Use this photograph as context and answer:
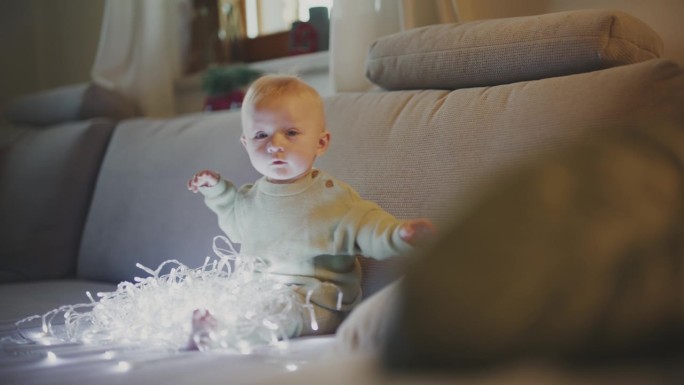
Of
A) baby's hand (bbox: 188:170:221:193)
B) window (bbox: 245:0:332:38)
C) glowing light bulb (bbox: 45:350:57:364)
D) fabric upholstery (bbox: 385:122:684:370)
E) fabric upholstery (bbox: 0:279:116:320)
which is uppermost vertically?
window (bbox: 245:0:332:38)

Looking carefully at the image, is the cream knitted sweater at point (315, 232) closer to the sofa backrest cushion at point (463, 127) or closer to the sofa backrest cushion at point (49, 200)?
the sofa backrest cushion at point (463, 127)

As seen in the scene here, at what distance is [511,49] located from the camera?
1.29 meters

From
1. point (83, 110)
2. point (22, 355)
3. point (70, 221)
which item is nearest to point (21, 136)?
point (83, 110)

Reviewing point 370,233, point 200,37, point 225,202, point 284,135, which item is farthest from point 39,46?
point 370,233

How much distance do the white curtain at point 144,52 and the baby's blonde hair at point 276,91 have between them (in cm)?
161

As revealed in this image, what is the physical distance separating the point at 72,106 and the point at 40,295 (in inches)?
35.0

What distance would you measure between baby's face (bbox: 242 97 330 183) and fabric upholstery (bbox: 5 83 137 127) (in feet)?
4.56

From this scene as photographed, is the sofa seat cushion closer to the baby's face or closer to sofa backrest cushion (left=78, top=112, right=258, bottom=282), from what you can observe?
sofa backrest cushion (left=78, top=112, right=258, bottom=282)

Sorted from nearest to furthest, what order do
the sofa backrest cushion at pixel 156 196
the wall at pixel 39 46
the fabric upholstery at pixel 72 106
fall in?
the sofa backrest cushion at pixel 156 196, the fabric upholstery at pixel 72 106, the wall at pixel 39 46

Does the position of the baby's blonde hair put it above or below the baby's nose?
above

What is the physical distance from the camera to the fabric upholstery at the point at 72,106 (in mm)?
2398

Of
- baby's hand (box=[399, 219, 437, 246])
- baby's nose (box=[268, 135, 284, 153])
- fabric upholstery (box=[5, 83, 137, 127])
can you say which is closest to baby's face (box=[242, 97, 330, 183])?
baby's nose (box=[268, 135, 284, 153])

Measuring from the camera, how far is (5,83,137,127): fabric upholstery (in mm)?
2398

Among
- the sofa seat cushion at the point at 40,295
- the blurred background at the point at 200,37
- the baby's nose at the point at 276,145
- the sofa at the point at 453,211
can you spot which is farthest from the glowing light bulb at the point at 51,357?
the blurred background at the point at 200,37
